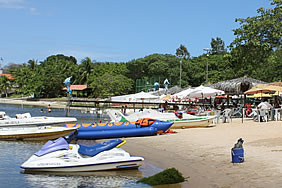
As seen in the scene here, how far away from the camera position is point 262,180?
372 inches

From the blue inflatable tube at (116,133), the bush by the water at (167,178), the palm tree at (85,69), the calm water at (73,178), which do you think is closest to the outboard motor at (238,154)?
the bush by the water at (167,178)

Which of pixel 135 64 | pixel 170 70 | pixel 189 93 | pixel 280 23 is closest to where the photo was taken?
pixel 280 23

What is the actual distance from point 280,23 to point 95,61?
328 ft

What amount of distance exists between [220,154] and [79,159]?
5170 mm

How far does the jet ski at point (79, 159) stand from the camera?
38.5 feet

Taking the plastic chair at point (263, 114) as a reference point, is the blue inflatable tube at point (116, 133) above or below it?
below

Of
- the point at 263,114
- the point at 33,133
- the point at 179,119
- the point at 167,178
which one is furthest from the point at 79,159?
the point at 263,114

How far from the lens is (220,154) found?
43.9 ft

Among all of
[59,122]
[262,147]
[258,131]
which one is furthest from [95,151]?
[59,122]

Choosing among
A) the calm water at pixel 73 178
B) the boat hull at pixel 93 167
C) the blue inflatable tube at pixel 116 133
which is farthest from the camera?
the blue inflatable tube at pixel 116 133

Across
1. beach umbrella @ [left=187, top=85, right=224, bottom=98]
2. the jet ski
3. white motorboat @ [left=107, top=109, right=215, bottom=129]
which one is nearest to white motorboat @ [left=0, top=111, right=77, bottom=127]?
white motorboat @ [left=107, top=109, right=215, bottom=129]

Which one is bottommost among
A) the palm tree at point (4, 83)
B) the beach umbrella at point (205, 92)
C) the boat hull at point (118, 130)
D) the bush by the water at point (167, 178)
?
the bush by the water at point (167, 178)

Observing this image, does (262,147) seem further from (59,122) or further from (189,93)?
(189,93)

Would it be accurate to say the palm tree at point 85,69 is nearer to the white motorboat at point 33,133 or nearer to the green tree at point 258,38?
the green tree at point 258,38
